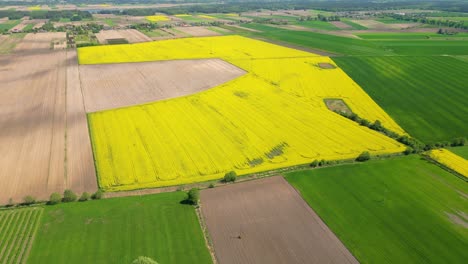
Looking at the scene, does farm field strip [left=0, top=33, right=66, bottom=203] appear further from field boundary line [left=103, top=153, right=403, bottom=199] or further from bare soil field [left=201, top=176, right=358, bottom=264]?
bare soil field [left=201, top=176, right=358, bottom=264]

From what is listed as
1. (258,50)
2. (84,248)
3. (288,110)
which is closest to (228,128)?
(288,110)

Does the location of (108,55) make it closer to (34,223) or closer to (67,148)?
(67,148)

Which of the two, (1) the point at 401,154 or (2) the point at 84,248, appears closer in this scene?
(2) the point at 84,248

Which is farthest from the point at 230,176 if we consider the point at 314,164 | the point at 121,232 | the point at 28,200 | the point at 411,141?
the point at 411,141

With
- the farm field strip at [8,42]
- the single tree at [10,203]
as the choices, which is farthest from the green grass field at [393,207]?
the farm field strip at [8,42]

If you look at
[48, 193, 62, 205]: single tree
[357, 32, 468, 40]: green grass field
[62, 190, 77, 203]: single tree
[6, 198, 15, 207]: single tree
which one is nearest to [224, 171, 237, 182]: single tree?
[62, 190, 77, 203]: single tree

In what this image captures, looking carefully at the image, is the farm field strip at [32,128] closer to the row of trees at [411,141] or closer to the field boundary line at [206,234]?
the field boundary line at [206,234]

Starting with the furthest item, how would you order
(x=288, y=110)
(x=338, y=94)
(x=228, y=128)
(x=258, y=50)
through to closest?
1. (x=258, y=50)
2. (x=338, y=94)
3. (x=288, y=110)
4. (x=228, y=128)
